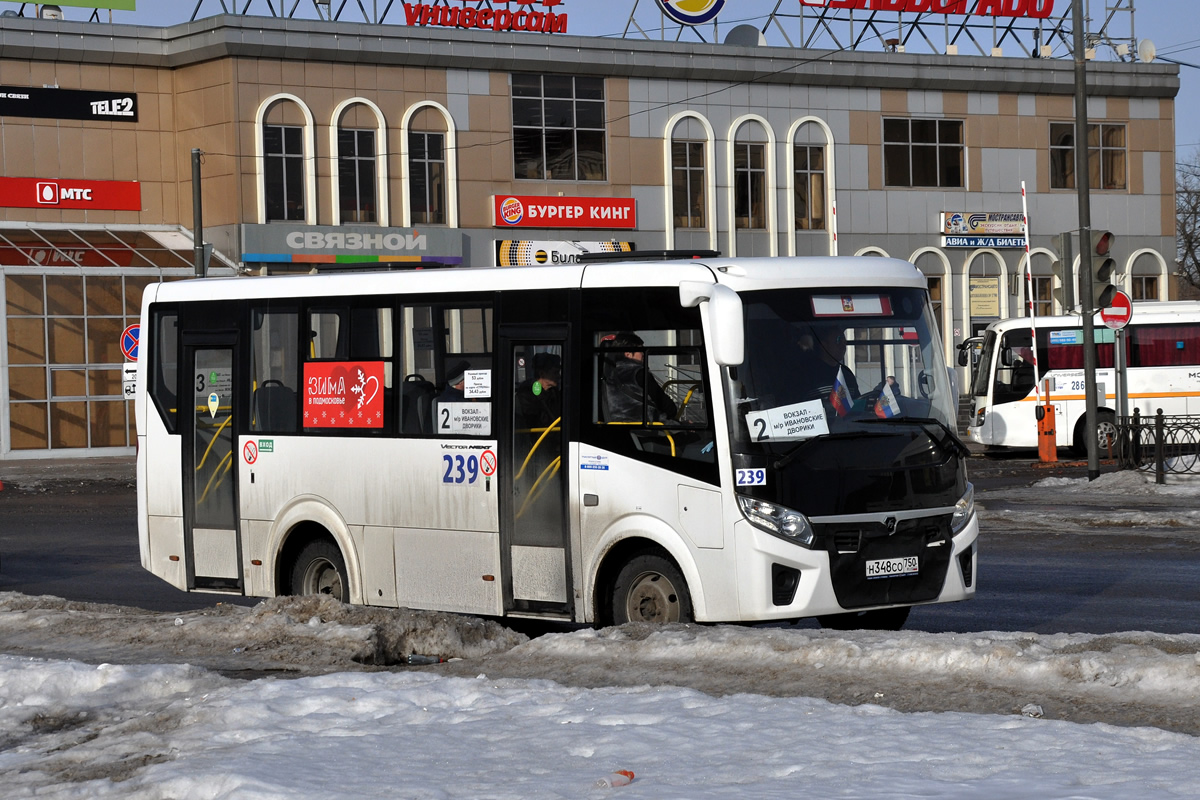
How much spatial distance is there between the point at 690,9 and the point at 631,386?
1396 inches

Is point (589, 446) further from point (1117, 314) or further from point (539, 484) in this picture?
point (1117, 314)

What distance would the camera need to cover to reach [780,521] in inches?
354

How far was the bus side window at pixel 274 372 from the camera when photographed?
11.7m

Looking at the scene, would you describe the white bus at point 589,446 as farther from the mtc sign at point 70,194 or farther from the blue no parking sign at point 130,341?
the mtc sign at point 70,194

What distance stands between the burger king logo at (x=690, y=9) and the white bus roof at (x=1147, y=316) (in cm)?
1544

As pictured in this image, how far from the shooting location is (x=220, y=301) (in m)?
12.2

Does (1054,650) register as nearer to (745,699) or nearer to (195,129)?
(745,699)

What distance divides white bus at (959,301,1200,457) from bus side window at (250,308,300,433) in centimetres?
2248

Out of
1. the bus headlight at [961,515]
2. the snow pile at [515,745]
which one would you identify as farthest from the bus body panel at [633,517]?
the snow pile at [515,745]

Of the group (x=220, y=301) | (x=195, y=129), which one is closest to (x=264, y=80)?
(x=195, y=129)

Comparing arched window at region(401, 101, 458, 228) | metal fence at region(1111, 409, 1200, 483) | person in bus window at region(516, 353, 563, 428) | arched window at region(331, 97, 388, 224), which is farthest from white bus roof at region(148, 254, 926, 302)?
arched window at region(401, 101, 458, 228)

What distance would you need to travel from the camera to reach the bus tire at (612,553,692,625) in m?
9.38

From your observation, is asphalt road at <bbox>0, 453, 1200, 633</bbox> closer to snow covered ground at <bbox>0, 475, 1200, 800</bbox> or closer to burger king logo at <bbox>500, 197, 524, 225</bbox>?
snow covered ground at <bbox>0, 475, 1200, 800</bbox>

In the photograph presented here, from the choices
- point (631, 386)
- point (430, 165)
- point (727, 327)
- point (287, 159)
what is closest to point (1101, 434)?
point (430, 165)
